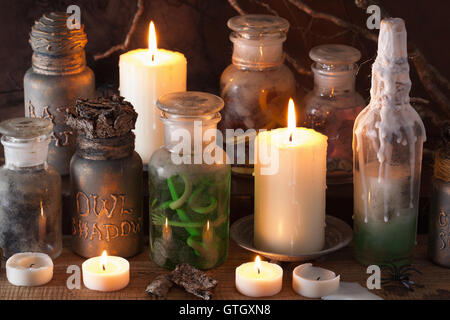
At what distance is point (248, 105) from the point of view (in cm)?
118

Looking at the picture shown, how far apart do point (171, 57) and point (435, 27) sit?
14.9 inches

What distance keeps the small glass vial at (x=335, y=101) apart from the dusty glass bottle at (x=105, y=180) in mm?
260

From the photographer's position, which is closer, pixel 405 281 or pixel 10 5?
pixel 405 281

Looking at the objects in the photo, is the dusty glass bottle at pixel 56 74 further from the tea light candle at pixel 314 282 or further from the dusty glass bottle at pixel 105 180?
the tea light candle at pixel 314 282

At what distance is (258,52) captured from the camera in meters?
1.17

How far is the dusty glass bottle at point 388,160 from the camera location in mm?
1031

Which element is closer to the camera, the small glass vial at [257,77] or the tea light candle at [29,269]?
the tea light candle at [29,269]

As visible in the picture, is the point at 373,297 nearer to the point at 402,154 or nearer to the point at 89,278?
the point at 402,154

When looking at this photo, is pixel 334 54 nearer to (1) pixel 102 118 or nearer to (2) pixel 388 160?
(2) pixel 388 160

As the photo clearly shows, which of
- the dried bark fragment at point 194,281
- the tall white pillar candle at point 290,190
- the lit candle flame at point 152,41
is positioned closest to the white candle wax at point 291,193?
the tall white pillar candle at point 290,190

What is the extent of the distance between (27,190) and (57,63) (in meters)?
0.19

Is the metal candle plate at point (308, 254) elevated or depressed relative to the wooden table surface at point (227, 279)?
elevated

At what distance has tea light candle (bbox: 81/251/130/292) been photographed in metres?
1.04

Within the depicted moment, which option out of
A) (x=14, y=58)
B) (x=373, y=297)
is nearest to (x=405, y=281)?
(x=373, y=297)
